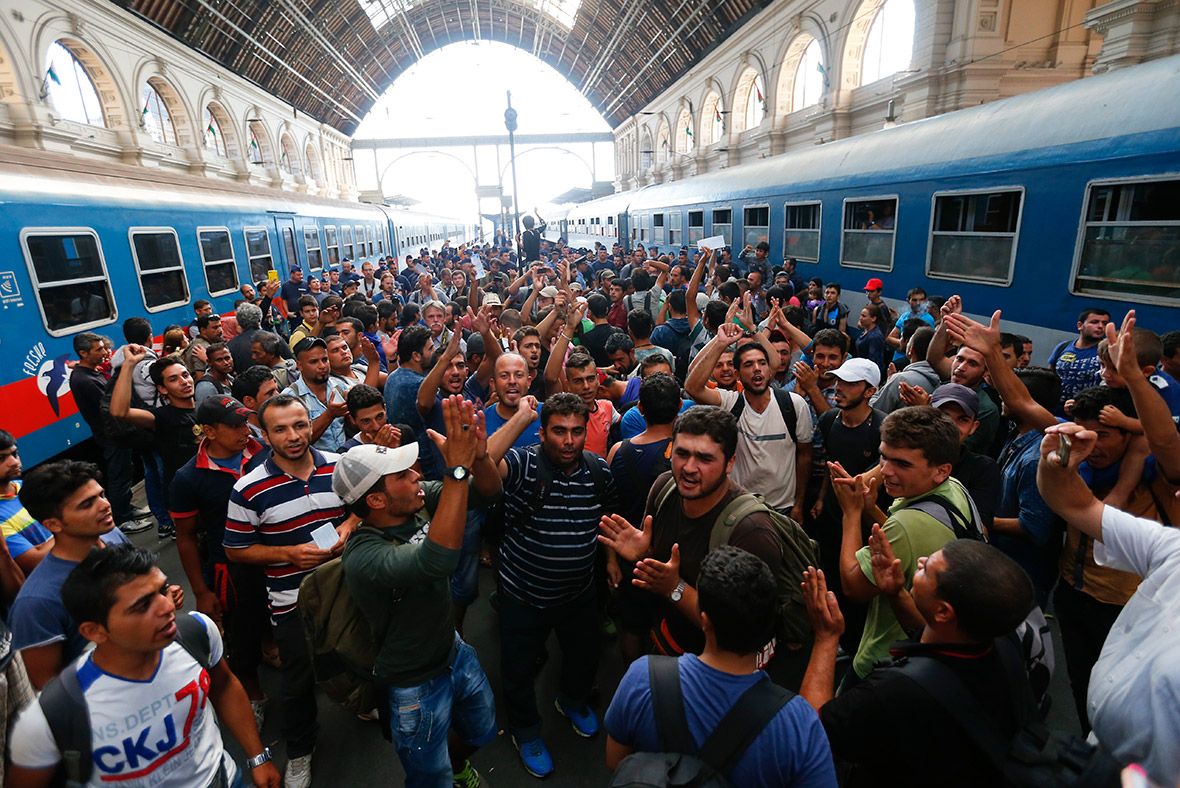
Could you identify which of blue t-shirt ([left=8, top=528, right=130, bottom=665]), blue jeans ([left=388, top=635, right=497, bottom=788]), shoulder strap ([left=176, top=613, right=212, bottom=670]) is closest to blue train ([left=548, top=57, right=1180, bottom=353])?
blue jeans ([left=388, top=635, right=497, bottom=788])

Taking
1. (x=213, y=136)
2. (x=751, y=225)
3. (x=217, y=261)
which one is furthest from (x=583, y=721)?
(x=213, y=136)

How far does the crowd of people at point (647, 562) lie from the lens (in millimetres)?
1456

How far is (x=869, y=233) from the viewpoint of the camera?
7.40 meters

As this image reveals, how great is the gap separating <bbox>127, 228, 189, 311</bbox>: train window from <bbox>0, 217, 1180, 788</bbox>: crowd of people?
350 centimetres

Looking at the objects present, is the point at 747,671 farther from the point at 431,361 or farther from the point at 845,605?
the point at 431,361

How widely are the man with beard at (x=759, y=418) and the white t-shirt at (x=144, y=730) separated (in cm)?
247

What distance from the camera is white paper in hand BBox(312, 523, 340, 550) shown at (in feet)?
Result: 8.23

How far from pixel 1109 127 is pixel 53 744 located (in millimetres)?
6811

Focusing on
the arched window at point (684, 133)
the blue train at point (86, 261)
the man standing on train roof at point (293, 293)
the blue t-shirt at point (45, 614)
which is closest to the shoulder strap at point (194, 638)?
the blue t-shirt at point (45, 614)

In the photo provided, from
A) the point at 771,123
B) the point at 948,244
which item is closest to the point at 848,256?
the point at 948,244

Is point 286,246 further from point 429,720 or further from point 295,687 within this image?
point 429,720

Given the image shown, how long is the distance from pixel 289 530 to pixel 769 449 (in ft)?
7.78

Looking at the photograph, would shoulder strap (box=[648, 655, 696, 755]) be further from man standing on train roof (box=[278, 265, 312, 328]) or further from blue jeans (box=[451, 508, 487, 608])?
man standing on train roof (box=[278, 265, 312, 328])

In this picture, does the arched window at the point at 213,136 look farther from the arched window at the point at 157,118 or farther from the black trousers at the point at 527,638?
the black trousers at the point at 527,638
